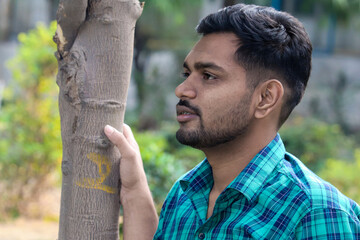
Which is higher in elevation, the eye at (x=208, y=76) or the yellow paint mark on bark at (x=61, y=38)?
the yellow paint mark on bark at (x=61, y=38)

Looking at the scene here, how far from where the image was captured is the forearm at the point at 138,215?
1.85 m

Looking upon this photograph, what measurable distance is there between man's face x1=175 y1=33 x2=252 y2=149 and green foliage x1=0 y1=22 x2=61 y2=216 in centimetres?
423

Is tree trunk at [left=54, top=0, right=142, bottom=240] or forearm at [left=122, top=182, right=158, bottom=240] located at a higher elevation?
tree trunk at [left=54, top=0, right=142, bottom=240]

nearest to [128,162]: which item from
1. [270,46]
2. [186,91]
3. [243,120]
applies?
[186,91]

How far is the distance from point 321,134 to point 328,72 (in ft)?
19.1

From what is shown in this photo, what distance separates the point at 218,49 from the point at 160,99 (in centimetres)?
974

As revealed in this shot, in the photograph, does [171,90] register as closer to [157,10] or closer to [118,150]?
[157,10]

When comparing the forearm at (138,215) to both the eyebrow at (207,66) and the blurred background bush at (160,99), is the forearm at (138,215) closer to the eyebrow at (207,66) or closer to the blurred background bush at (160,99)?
the eyebrow at (207,66)

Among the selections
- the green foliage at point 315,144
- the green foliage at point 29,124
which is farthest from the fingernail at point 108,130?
the green foliage at point 315,144

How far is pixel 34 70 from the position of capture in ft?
18.6

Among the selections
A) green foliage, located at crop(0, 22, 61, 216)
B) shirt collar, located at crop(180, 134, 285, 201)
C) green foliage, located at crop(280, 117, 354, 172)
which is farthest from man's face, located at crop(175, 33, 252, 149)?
green foliage, located at crop(280, 117, 354, 172)

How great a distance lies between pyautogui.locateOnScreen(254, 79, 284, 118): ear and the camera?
1648mm

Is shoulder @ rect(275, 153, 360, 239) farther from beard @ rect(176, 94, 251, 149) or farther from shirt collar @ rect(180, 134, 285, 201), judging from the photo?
beard @ rect(176, 94, 251, 149)

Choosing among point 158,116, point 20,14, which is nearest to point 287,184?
point 158,116
